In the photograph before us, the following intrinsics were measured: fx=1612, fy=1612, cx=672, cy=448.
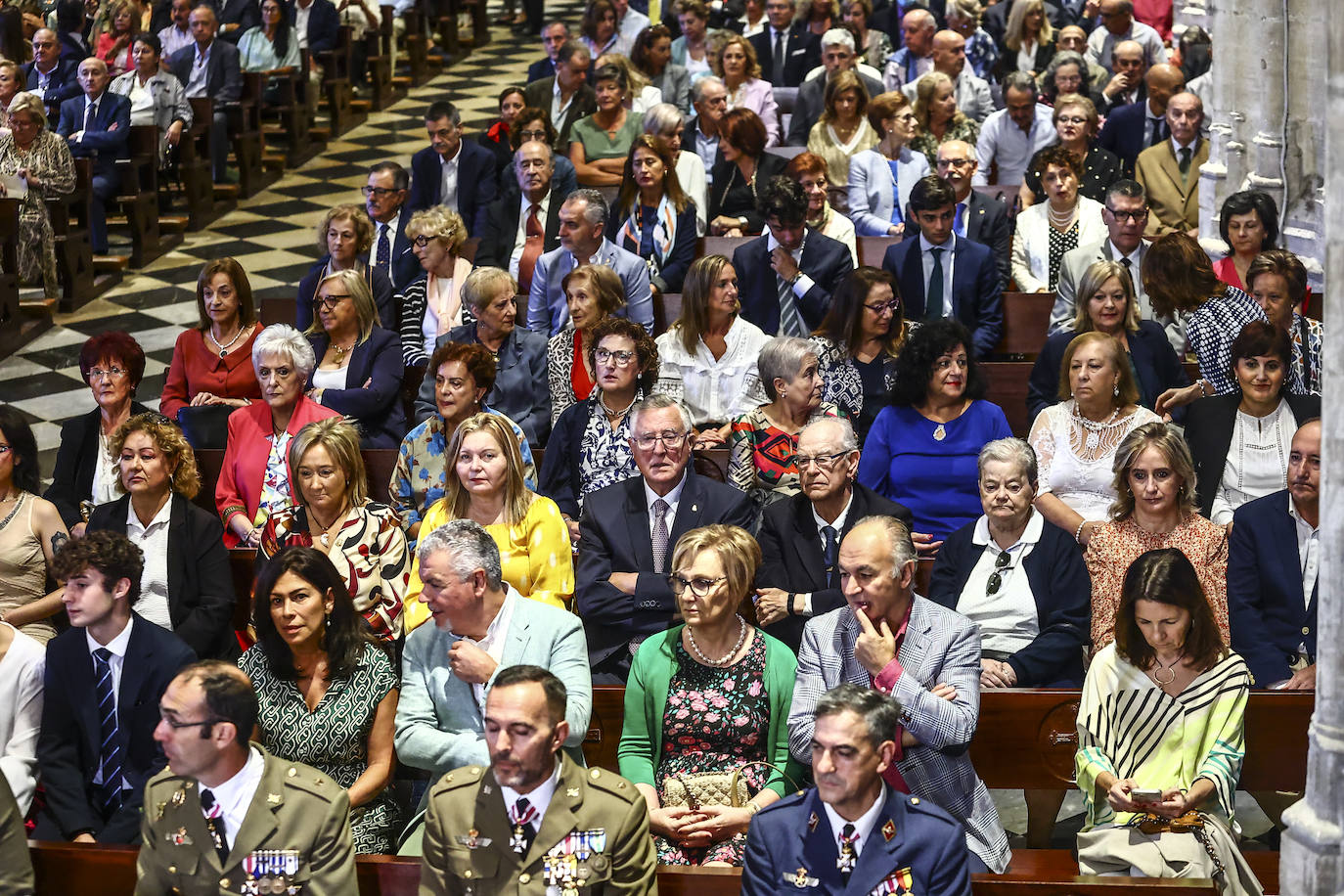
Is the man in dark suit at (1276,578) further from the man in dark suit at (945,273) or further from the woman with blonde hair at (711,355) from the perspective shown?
the man in dark suit at (945,273)

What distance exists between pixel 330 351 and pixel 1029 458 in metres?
2.73

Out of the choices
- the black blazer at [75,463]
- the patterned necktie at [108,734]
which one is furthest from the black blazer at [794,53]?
the patterned necktie at [108,734]

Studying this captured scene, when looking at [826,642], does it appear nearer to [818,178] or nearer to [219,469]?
[219,469]

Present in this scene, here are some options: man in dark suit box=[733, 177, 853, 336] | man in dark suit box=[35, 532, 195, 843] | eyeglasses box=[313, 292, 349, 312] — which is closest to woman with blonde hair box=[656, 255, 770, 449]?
man in dark suit box=[733, 177, 853, 336]

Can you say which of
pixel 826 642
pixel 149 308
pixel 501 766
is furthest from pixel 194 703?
pixel 149 308

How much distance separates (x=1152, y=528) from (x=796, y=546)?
950 millimetres

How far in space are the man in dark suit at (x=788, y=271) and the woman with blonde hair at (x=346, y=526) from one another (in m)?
2.01

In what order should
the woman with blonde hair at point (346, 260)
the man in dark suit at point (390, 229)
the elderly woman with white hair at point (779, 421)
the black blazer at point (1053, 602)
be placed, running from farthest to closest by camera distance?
1. the man in dark suit at point (390, 229)
2. the woman with blonde hair at point (346, 260)
3. the elderly woman with white hair at point (779, 421)
4. the black blazer at point (1053, 602)

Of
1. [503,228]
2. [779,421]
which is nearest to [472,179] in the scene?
[503,228]

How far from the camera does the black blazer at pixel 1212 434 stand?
192 inches

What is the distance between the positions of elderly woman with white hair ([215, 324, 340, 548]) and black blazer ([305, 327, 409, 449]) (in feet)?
1.46

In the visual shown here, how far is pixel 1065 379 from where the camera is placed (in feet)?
16.6

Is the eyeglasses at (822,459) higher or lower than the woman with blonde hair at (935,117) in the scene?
lower

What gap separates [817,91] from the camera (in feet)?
28.8
